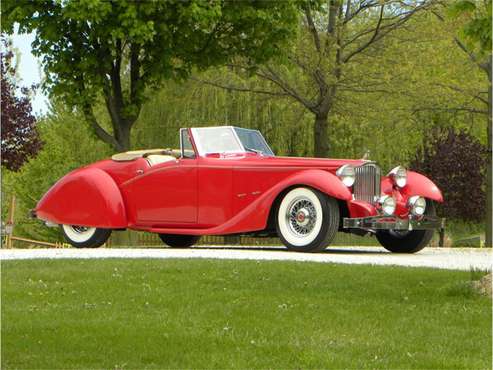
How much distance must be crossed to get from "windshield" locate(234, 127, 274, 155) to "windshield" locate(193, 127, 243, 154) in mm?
140

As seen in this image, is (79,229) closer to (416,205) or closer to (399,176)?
(399,176)

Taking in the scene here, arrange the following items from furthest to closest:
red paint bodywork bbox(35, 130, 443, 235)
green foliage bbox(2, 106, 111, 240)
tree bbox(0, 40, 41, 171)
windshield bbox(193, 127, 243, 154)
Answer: green foliage bbox(2, 106, 111, 240), tree bbox(0, 40, 41, 171), windshield bbox(193, 127, 243, 154), red paint bodywork bbox(35, 130, 443, 235)

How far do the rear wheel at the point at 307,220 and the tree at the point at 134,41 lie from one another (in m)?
8.55

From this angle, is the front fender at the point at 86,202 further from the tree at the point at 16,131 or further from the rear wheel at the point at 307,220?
the tree at the point at 16,131

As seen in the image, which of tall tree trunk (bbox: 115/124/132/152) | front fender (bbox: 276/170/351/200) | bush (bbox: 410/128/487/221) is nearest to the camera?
front fender (bbox: 276/170/351/200)

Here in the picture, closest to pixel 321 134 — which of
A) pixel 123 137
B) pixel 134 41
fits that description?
pixel 123 137

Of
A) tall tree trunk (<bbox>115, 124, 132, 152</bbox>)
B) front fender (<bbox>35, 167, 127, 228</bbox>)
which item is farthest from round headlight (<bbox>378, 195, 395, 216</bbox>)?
tall tree trunk (<bbox>115, 124, 132, 152</bbox>)

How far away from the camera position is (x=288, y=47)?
25.0 metres

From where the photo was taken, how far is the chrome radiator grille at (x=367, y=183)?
597 inches

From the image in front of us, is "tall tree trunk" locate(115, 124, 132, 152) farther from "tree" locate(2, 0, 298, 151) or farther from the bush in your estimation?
the bush

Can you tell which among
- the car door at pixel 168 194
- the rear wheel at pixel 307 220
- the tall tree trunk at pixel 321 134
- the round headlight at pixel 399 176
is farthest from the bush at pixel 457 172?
the rear wheel at pixel 307 220

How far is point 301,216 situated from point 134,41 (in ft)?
32.3

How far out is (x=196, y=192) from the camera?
16.1m

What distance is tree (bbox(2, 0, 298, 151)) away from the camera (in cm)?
2289
